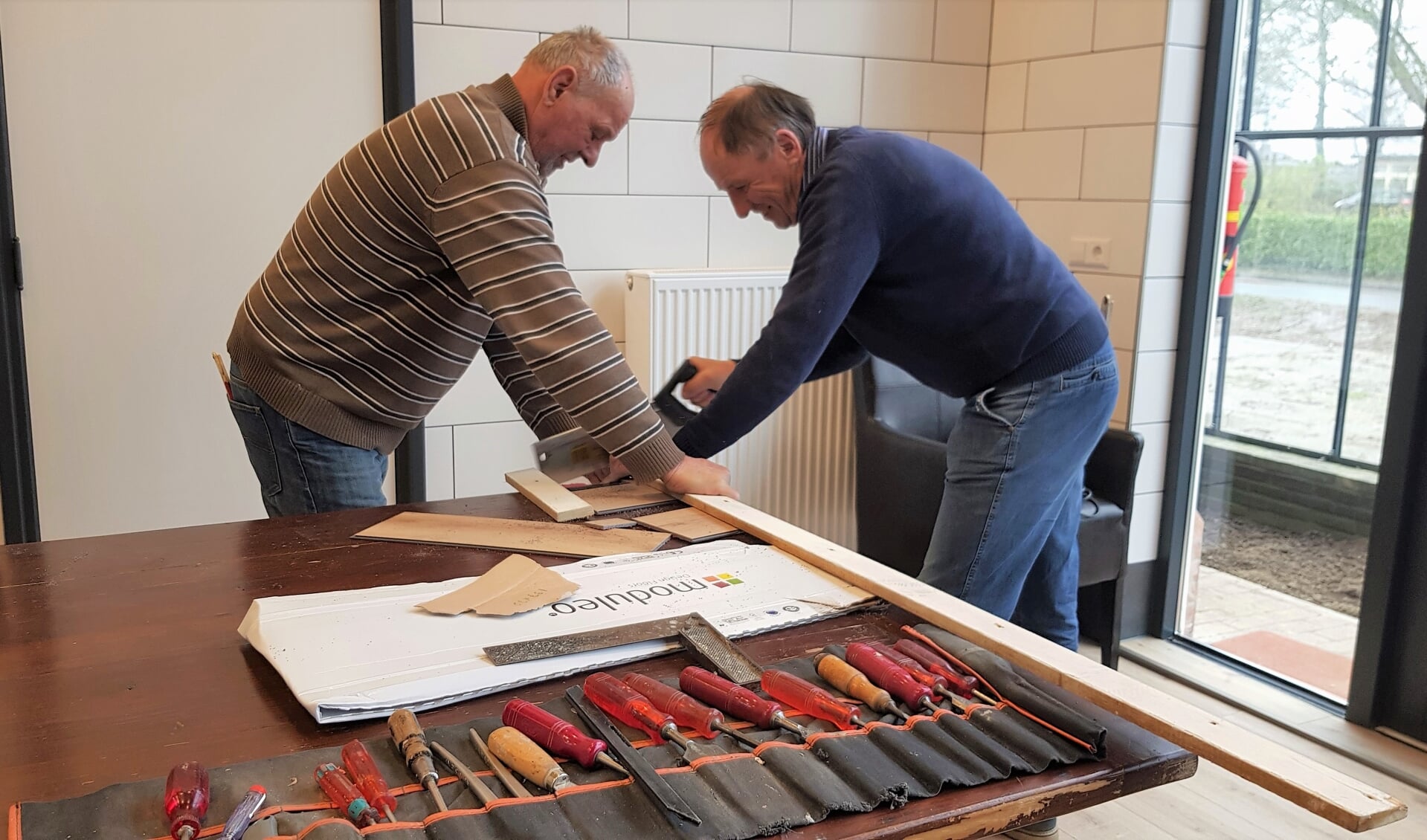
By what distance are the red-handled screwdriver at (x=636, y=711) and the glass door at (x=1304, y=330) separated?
2329mm

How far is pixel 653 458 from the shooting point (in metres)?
1.66

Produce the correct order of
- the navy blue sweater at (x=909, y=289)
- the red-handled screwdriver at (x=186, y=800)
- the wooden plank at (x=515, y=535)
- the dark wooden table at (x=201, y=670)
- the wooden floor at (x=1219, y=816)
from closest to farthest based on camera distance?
the red-handled screwdriver at (x=186, y=800)
the dark wooden table at (x=201, y=670)
the wooden plank at (x=515, y=535)
the navy blue sweater at (x=909, y=289)
the wooden floor at (x=1219, y=816)

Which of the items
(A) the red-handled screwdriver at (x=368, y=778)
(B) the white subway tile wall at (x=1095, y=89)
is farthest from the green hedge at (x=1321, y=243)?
(A) the red-handled screwdriver at (x=368, y=778)

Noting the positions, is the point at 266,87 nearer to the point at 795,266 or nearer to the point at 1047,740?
the point at 795,266

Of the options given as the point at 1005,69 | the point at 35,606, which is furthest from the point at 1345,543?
the point at 35,606

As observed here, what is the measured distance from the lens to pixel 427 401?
1.90 meters

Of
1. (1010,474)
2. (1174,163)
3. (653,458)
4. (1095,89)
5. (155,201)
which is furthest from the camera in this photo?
(1095,89)

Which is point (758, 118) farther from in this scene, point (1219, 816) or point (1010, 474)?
point (1219, 816)

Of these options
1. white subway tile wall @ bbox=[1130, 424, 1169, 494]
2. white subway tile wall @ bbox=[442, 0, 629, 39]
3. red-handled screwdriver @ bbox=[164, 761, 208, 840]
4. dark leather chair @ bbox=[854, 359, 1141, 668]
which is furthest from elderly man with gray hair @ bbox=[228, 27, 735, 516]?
white subway tile wall @ bbox=[1130, 424, 1169, 494]

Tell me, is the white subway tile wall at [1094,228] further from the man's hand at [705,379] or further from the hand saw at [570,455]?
the hand saw at [570,455]

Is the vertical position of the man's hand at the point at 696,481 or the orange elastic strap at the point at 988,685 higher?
the man's hand at the point at 696,481

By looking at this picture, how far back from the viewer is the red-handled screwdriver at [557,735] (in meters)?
0.91

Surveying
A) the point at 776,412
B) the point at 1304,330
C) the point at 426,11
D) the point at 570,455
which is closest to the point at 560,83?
the point at 570,455

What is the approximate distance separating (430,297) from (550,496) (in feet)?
1.27
